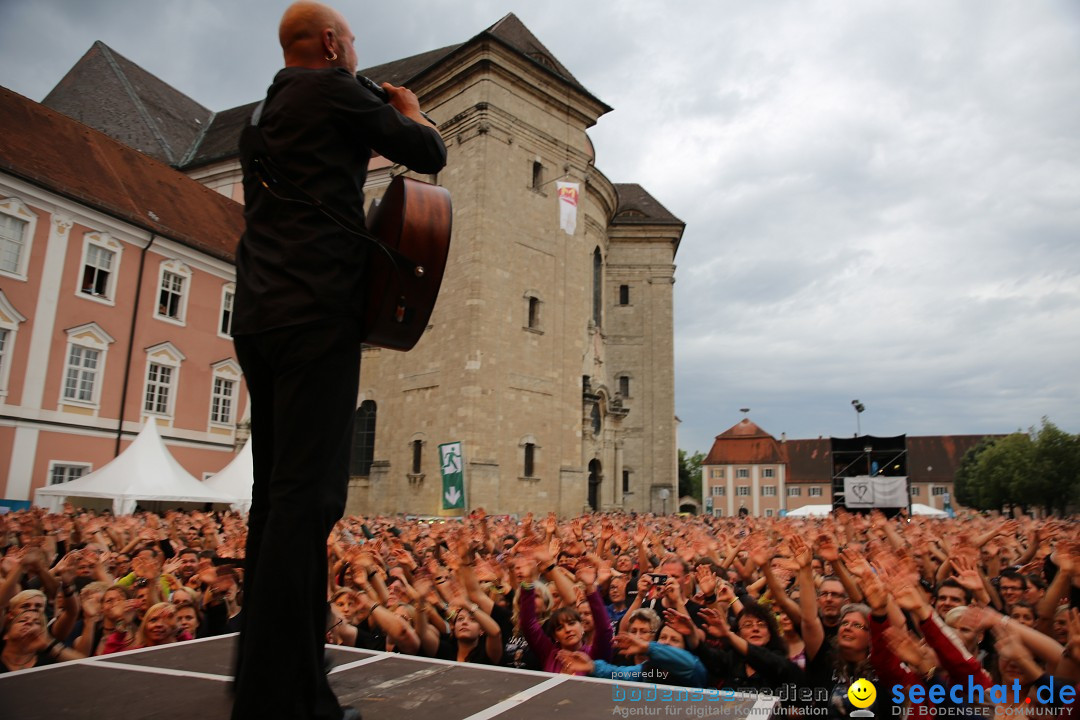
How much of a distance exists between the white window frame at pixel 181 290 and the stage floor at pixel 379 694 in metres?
24.2

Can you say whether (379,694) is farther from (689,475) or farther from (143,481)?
(689,475)

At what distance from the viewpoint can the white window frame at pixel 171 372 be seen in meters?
23.5

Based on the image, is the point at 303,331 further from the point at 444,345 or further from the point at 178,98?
the point at 178,98

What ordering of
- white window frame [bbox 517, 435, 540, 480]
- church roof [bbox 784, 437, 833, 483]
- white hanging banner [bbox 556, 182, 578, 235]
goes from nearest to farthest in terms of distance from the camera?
white window frame [bbox 517, 435, 540, 480] < white hanging banner [bbox 556, 182, 578, 235] < church roof [bbox 784, 437, 833, 483]

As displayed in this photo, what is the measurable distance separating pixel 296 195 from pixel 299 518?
36.3 inches

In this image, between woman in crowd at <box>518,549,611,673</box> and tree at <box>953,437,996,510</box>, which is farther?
tree at <box>953,437,996,510</box>

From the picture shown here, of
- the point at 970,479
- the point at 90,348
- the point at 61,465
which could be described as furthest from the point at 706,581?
the point at 970,479

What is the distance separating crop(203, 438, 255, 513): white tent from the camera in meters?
17.9

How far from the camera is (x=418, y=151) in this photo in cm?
214

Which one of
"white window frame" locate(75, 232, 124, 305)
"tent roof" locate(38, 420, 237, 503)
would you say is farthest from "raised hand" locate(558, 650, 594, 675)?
"white window frame" locate(75, 232, 124, 305)

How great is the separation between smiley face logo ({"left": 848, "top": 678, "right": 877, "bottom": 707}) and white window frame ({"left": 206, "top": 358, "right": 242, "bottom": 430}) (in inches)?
1013

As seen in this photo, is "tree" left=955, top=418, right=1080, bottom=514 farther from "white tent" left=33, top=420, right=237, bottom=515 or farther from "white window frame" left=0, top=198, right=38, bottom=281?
"white window frame" left=0, top=198, right=38, bottom=281

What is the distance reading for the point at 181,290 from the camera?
988 inches

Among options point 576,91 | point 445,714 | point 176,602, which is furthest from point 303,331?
point 576,91
